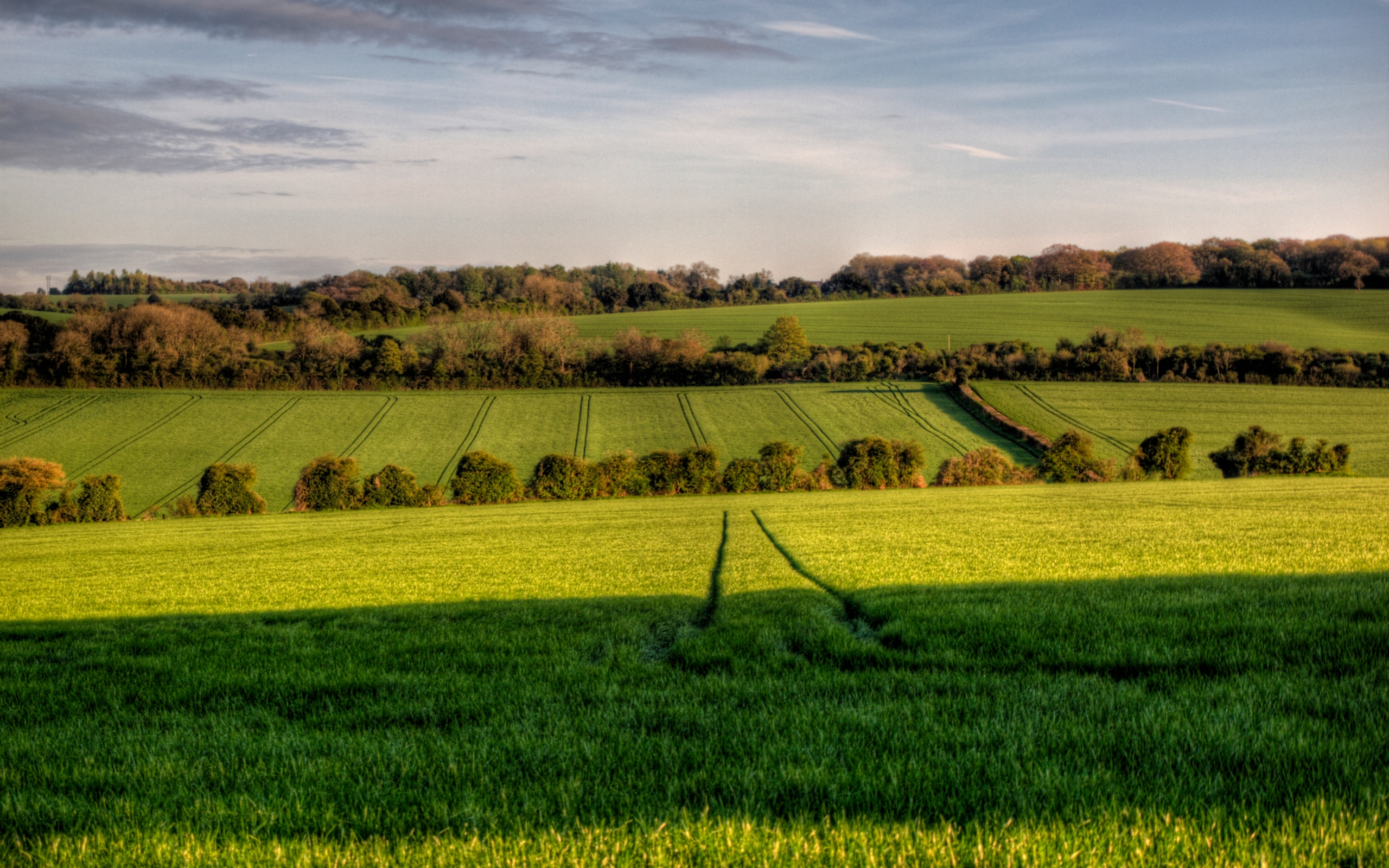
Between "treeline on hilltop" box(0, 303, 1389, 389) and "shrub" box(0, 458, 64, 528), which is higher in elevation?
"treeline on hilltop" box(0, 303, 1389, 389)

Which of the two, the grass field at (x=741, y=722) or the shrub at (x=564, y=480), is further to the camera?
the shrub at (x=564, y=480)

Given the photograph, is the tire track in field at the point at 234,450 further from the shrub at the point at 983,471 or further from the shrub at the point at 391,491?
the shrub at the point at 983,471

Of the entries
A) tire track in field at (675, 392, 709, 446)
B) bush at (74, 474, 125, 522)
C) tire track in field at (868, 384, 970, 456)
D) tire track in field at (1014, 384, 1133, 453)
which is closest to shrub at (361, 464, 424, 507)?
bush at (74, 474, 125, 522)

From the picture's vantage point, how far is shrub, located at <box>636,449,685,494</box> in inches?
1970

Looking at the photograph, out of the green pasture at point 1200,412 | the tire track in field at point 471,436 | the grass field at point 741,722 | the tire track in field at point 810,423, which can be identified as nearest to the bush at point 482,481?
the tire track in field at point 471,436

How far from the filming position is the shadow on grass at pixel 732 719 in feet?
13.4

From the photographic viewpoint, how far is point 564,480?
49031mm

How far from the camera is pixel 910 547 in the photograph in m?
17.7

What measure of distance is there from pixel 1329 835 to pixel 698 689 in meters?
4.14

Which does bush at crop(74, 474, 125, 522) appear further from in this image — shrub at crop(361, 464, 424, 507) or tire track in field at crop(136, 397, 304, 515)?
shrub at crop(361, 464, 424, 507)

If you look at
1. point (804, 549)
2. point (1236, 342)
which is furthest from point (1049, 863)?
point (1236, 342)

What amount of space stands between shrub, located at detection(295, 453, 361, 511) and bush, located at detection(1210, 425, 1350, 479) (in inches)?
2207

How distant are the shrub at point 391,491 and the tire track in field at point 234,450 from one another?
41.3ft

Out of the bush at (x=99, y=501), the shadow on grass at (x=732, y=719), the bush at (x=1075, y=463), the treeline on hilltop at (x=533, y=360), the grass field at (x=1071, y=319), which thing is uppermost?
the grass field at (x=1071, y=319)
